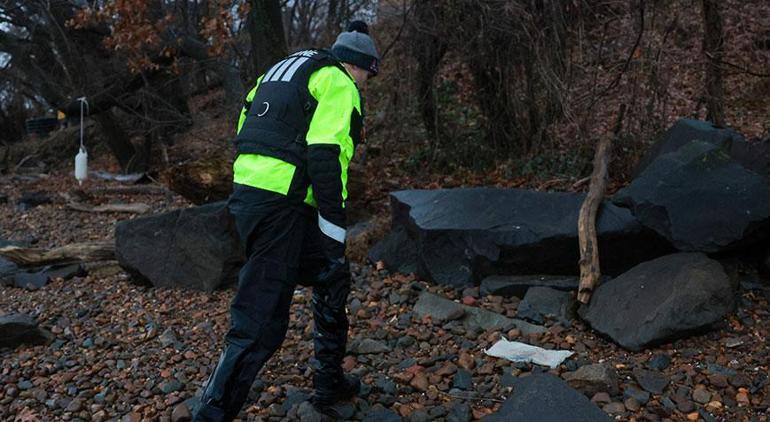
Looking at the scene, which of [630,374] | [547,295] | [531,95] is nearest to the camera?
[630,374]

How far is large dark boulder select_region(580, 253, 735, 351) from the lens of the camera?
4.33 metres

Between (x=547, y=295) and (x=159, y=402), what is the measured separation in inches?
106

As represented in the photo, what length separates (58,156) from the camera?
16359 millimetres

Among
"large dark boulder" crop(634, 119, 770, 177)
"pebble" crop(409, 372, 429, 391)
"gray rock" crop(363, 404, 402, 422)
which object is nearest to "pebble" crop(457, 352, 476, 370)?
"pebble" crop(409, 372, 429, 391)

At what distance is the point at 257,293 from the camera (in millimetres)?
3361

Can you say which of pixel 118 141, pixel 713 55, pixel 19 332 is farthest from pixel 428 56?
pixel 118 141

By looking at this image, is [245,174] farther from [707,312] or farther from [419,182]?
[419,182]

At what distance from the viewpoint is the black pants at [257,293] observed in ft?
10.8

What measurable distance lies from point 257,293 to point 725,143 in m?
3.98

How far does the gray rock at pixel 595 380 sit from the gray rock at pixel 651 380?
0.45 feet

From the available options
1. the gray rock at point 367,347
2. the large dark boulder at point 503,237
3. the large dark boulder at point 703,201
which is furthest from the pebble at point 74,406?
the large dark boulder at point 703,201

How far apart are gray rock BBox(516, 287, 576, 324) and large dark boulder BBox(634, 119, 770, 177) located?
163 centimetres

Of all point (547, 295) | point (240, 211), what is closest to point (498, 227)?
point (547, 295)

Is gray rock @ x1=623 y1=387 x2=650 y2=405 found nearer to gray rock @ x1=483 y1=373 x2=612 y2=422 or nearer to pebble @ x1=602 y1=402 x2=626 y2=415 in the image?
pebble @ x1=602 y1=402 x2=626 y2=415
